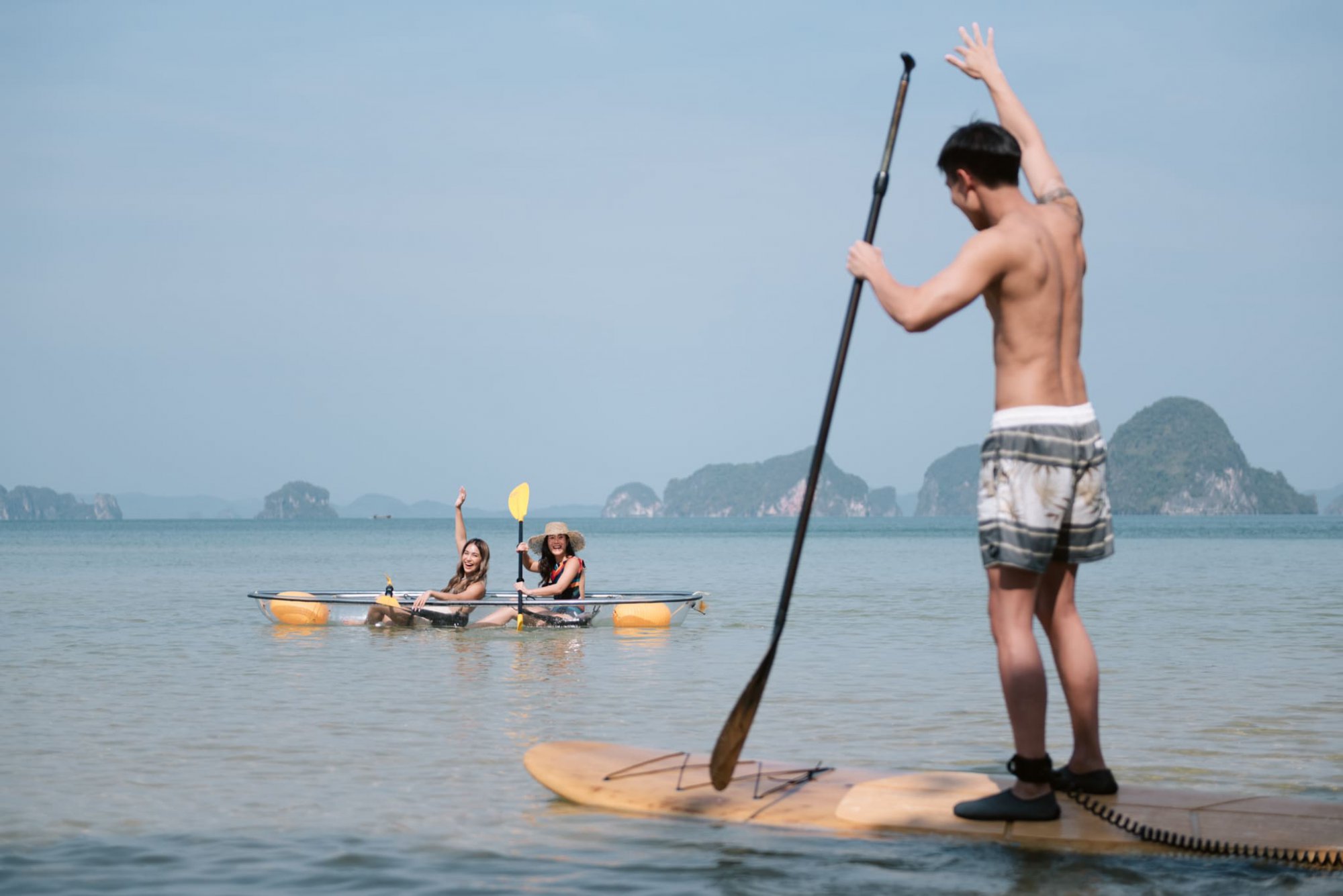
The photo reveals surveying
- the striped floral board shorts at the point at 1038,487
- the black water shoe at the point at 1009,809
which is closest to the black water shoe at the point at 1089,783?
the black water shoe at the point at 1009,809

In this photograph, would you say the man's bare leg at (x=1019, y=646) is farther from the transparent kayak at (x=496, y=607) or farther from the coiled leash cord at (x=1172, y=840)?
the transparent kayak at (x=496, y=607)

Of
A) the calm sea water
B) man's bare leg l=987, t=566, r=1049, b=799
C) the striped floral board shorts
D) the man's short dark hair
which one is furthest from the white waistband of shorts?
the calm sea water

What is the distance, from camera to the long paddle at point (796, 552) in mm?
4871

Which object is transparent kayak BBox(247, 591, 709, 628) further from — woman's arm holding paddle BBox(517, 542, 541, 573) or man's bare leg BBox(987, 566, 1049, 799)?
man's bare leg BBox(987, 566, 1049, 799)

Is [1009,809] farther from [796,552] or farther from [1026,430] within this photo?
[1026,430]

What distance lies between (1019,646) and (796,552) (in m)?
0.85

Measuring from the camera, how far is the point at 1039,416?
14.8 ft

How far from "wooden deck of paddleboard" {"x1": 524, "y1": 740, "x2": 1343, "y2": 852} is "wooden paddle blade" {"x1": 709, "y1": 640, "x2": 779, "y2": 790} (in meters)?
0.10

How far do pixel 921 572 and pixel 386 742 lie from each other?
29626 mm

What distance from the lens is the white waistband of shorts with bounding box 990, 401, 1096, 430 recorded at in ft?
14.8

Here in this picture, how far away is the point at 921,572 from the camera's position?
118 feet

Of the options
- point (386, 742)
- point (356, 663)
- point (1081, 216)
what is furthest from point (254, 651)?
point (1081, 216)

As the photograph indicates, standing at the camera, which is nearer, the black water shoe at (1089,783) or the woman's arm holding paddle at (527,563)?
the black water shoe at (1089,783)

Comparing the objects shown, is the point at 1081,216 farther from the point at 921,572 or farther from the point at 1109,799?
the point at 921,572
